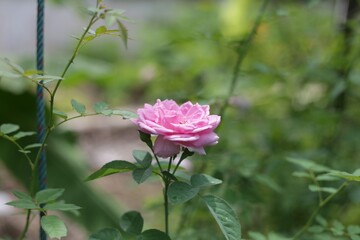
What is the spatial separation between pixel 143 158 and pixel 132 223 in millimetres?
107

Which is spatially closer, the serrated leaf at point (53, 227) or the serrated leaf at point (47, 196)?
the serrated leaf at point (53, 227)

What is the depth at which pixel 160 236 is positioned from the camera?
914 mm

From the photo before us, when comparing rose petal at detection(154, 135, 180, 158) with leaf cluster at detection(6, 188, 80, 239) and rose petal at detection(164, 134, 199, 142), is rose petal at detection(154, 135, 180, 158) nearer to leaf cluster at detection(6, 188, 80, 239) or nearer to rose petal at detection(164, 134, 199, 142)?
rose petal at detection(164, 134, 199, 142)

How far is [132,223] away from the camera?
0.96 m

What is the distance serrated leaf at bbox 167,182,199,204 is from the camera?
0.85 m

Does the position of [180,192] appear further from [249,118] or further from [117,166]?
[249,118]

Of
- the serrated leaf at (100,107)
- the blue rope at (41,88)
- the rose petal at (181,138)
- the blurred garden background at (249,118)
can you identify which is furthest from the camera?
the blurred garden background at (249,118)

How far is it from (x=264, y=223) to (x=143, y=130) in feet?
3.91

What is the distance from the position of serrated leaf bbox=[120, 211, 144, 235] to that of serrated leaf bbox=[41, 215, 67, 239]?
108 millimetres

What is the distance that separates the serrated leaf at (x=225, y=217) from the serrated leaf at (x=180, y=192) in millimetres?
25

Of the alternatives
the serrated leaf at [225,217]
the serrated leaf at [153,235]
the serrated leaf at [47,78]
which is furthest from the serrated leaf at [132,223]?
the serrated leaf at [47,78]

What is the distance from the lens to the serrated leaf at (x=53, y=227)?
2.80 ft

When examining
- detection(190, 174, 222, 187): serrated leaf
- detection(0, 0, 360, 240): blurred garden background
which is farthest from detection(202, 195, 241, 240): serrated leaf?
detection(0, 0, 360, 240): blurred garden background

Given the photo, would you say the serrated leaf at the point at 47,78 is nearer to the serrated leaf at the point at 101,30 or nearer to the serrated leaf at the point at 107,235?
the serrated leaf at the point at 101,30
